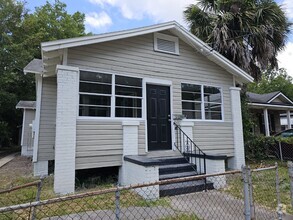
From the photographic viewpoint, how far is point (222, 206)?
4.77 meters

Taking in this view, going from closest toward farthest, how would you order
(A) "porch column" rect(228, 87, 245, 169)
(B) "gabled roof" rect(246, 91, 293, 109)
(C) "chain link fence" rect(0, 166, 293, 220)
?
(C) "chain link fence" rect(0, 166, 293, 220) → (A) "porch column" rect(228, 87, 245, 169) → (B) "gabled roof" rect(246, 91, 293, 109)

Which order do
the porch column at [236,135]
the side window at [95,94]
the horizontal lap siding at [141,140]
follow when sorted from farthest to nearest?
the porch column at [236,135] → the horizontal lap siding at [141,140] → the side window at [95,94]

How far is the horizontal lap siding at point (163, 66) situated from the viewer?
22.7 ft

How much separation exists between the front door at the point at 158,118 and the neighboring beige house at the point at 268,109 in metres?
8.66

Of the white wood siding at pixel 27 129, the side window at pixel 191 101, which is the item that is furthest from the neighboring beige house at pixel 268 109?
the white wood siding at pixel 27 129

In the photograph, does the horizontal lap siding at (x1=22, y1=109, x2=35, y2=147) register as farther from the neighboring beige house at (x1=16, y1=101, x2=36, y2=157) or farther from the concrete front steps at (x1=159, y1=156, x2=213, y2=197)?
the concrete front steps at (x1=159, y1=156, x2=213, y2=197)

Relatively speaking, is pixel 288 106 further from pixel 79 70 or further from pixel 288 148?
pixel 79 70

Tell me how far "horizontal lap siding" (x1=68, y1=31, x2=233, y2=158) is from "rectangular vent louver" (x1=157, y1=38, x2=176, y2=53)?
0.24 m

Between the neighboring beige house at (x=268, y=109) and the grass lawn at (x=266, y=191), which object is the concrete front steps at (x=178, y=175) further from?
Answer: the neighboring beige house at (x=268, y=109)

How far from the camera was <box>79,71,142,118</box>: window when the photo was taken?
6.73 metres

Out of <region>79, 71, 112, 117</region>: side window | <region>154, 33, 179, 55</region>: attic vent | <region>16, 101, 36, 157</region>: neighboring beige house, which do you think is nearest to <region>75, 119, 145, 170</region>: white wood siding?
<region>79, 71, 112, 117</region>: side window

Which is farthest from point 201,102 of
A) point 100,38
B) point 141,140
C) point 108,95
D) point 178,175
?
point 100,38

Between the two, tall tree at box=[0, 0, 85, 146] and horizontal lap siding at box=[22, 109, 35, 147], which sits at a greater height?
tall tree at box=[0, 0, 85, 146]

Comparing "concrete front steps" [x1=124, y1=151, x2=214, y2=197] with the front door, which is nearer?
"concrete front steps" [x1=124, y1=151, x2=214, y2=197]
